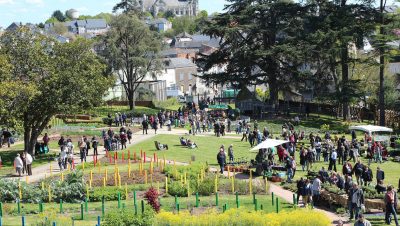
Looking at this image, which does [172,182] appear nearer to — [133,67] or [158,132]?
[158,132]

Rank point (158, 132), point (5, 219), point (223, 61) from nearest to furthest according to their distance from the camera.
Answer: point (5, 219), point (158, 132), point (223, 61)

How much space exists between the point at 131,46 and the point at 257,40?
14.7 m

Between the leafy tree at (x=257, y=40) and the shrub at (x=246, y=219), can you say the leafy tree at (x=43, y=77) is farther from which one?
the leafy tree at (x=257, y=40)

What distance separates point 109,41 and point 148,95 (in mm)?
16454

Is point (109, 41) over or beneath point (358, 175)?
over

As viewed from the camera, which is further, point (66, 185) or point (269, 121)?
point (269, 121)

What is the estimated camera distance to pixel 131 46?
70.6 m

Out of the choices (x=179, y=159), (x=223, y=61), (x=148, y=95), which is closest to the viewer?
(x=179, y=159)

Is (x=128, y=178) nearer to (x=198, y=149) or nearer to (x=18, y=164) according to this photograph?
(x=18, y=164)

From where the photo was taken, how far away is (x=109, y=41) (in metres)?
67.8

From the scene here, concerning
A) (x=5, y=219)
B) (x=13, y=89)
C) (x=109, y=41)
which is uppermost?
(x=109, y=41)

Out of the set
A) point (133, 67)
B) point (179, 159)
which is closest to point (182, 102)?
point (133, 67)

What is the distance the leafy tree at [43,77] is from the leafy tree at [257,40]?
25.4m

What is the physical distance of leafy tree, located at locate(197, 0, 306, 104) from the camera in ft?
210
